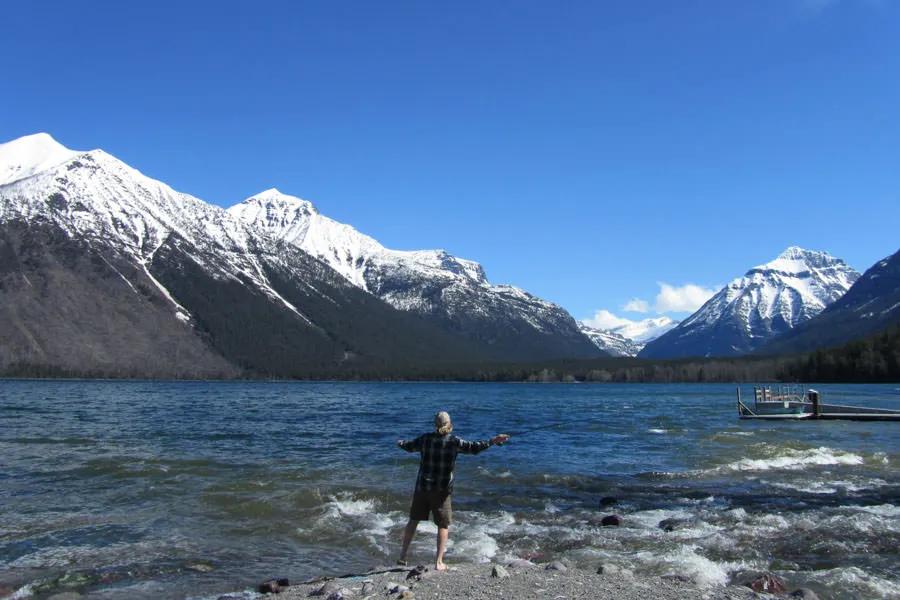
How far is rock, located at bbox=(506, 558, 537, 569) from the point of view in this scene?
1583 centimetres

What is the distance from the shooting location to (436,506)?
592 inches

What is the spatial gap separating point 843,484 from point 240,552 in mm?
22283

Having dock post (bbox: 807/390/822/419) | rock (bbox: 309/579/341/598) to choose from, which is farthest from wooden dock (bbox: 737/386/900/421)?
rock (bbox: 309/579/341/598)

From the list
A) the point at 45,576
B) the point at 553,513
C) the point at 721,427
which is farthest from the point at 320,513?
the point at 721,427

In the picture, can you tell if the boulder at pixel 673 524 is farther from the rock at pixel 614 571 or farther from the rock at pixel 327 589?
the rock at pixel 327 589

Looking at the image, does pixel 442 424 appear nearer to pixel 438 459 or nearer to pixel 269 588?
A: pixel 438 459

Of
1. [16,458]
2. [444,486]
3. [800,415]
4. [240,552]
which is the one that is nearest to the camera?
[444,486]

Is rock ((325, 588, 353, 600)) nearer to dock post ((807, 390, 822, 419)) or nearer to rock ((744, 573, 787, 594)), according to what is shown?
rock ((744, 573, 787, 594))

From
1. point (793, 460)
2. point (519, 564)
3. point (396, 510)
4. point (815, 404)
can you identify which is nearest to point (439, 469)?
point (519, 564)

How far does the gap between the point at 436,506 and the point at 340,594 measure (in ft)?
8.72

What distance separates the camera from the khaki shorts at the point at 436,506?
49.3ft

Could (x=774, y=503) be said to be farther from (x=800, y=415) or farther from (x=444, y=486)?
(x=800, y=415)

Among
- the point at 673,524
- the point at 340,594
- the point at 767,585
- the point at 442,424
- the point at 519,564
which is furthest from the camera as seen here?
the point at 673,524

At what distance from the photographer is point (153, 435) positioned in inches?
1880
